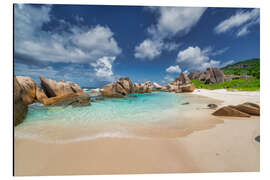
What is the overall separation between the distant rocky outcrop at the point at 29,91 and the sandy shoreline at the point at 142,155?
6336 millimetres

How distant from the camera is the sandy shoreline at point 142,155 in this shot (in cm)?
161

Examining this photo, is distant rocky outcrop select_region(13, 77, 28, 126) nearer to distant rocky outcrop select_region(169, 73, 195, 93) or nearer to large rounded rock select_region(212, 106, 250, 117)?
large rounded rock select_region(212, 106, 250, 117)

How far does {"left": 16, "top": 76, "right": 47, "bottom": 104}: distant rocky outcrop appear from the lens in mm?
6145

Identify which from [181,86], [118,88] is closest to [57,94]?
[118,88]

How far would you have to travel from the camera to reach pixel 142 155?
1749 millimetres

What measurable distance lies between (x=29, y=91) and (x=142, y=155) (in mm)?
9720

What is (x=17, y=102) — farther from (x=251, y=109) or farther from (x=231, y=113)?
(x=251, y=109)

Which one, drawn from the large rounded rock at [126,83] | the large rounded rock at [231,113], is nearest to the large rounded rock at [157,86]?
the large rounded rock at [126,83]

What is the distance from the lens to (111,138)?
90.7 inches

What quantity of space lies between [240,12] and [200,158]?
454 cm

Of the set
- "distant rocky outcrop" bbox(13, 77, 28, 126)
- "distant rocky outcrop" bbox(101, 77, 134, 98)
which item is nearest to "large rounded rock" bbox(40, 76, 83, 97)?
"distant rocky outcrop" bbox(13, 77, 28, 126)

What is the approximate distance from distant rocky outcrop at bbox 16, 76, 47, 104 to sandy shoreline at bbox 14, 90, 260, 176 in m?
6.34
